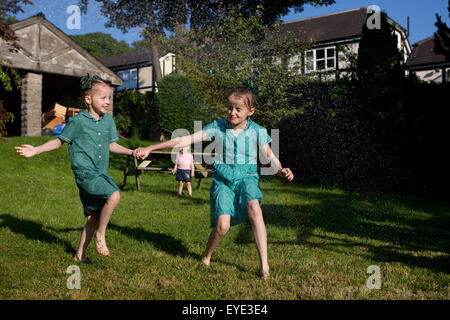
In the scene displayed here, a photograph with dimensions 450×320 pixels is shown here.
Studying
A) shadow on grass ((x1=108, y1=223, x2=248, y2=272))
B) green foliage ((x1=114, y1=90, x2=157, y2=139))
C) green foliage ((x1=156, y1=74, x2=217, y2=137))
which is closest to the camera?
shadow on grass ((x1=108, y1=223, x2=248, y2=272))

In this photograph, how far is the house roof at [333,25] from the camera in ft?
91.1

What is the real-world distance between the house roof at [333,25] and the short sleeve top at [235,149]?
2487cm

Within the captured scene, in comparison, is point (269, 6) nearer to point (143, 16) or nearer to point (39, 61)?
point (143, 16)

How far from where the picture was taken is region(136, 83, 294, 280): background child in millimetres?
3545

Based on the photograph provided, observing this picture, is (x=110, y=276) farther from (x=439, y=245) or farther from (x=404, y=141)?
(x=404, y=141)

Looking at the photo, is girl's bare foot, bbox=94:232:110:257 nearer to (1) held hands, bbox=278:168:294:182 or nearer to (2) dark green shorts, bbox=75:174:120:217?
(2) dark green shorts, bbox=75:174:120:217

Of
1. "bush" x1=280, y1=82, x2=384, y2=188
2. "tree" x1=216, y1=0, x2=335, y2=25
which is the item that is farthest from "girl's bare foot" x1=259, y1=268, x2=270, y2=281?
"tree" x1=216, y1=0, x2=335, y2=25

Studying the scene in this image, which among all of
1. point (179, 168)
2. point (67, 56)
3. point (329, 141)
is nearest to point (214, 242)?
point (179, 168)

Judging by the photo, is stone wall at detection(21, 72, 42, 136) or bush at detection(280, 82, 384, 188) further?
stone wall at detection(21, 72, 42, 136)

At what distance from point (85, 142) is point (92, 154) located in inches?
5.1

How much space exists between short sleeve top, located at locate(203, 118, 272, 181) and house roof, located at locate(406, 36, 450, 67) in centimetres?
2602

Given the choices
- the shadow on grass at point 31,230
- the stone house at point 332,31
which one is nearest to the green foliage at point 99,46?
the stone house at point 332,31

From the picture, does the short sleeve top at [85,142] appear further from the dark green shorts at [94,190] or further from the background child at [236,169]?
the background child at [236,169]
